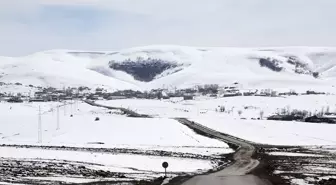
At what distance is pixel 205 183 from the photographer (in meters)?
24.5

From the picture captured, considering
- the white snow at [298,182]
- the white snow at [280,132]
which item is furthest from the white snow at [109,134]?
the white snow at [298,182]

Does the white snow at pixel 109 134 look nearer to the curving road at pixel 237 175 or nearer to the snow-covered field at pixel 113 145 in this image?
the snow-covered field at pixel 113 145

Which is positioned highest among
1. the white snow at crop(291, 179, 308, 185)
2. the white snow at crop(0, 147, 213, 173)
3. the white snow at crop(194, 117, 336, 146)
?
the white snow at crop(291, 179, 308, 185)

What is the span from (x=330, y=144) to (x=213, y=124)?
2535 cm

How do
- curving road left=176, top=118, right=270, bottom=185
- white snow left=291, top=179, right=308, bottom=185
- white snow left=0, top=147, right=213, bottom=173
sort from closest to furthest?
curving road left=176, top=118, right=270, bottom=185
white snow left=291, top=179, right=308, bottom=185
white snow left=0, top=147, right=213, bottom=173

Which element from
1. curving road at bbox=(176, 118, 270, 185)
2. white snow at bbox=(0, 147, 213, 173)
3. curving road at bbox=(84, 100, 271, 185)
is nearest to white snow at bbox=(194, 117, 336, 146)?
curving road at bbox=(84, 100, 271, 185)

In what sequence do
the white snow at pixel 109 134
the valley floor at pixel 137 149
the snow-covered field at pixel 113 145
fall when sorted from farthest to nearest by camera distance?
the white snow at pixel 109 134 → the snow-covered field at pixel 113 145 → the valley floor at pixel 137 149

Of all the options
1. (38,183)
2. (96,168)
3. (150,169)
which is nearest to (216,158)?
(150,169)

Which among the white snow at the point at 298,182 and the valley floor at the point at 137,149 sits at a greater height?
the white snow at the point at 298,182

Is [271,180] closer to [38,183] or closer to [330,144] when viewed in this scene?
[38,183]

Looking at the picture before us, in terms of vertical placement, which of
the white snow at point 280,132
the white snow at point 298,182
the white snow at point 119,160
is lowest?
the white snow at point 280,132

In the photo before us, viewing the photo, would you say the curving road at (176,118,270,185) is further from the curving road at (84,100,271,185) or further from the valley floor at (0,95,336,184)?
the valley floor at (0,95,336,184)

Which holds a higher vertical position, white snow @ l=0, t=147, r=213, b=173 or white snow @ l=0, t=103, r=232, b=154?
white snow @ l=0, t=147, r=213, b=173

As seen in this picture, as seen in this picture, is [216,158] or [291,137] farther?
[291,137]
